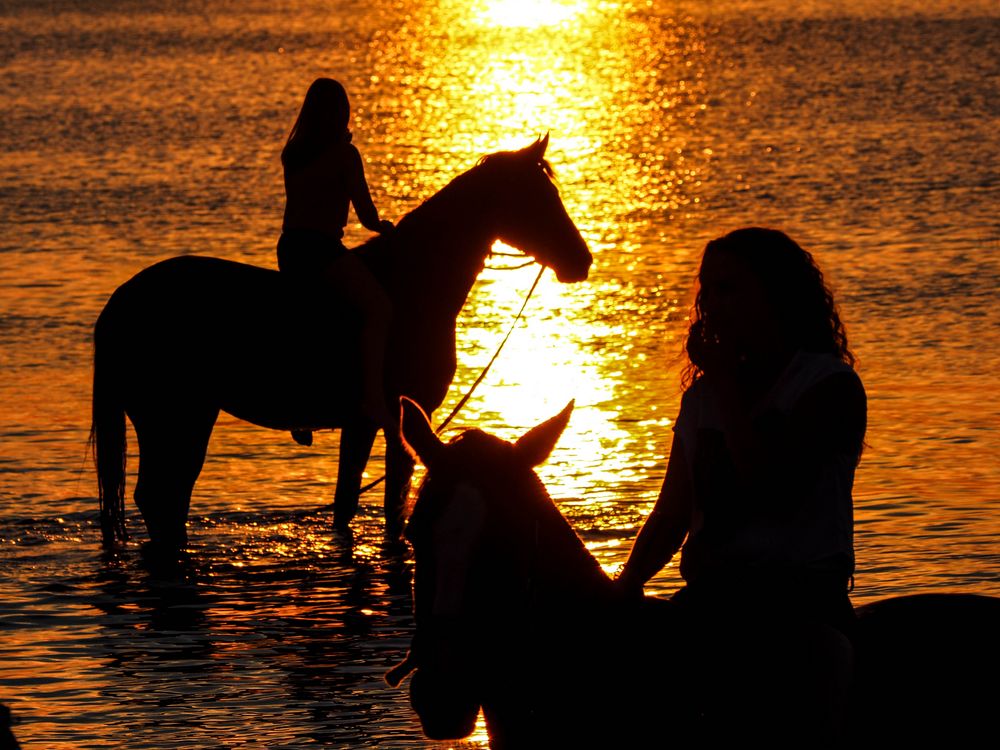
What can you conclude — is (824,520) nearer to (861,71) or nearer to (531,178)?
(531,178)

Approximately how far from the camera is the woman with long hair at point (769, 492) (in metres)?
5.19

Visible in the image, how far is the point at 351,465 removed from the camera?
11617 millimetres

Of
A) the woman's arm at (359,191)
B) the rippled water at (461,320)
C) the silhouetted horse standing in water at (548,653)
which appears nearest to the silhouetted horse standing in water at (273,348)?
the woman's arm at (359,191)

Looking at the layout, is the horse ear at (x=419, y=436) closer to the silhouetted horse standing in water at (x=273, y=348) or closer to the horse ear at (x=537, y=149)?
the silhouetted horse standing in water at (x=273, y=348)

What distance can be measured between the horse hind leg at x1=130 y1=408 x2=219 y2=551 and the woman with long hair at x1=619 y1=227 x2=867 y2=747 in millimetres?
6374

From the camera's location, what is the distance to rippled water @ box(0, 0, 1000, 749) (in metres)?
9.68

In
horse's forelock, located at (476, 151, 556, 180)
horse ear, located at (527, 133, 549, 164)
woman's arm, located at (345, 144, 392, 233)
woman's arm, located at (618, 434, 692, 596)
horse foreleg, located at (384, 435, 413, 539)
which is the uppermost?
horse ear, located at (527, 133, 549, 164)

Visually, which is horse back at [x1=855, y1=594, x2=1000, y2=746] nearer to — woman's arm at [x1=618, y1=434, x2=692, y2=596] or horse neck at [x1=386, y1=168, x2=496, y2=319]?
woman's arm at [x1=618, y1=434, x2=692, y2=596]

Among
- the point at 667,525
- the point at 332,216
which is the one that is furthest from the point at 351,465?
the point at 667,525

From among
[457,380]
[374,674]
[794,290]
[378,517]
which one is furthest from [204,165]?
[794,290]

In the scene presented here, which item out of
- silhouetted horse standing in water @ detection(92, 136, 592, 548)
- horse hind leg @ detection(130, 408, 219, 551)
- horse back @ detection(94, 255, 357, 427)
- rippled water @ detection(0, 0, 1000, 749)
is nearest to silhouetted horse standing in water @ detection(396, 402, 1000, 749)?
rippled water @ detection(0, 0, 1000, 749)

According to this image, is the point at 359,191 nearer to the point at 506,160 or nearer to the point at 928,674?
the point at 506,160

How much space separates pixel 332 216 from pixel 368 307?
536 mm

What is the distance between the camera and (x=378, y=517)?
1235cm
